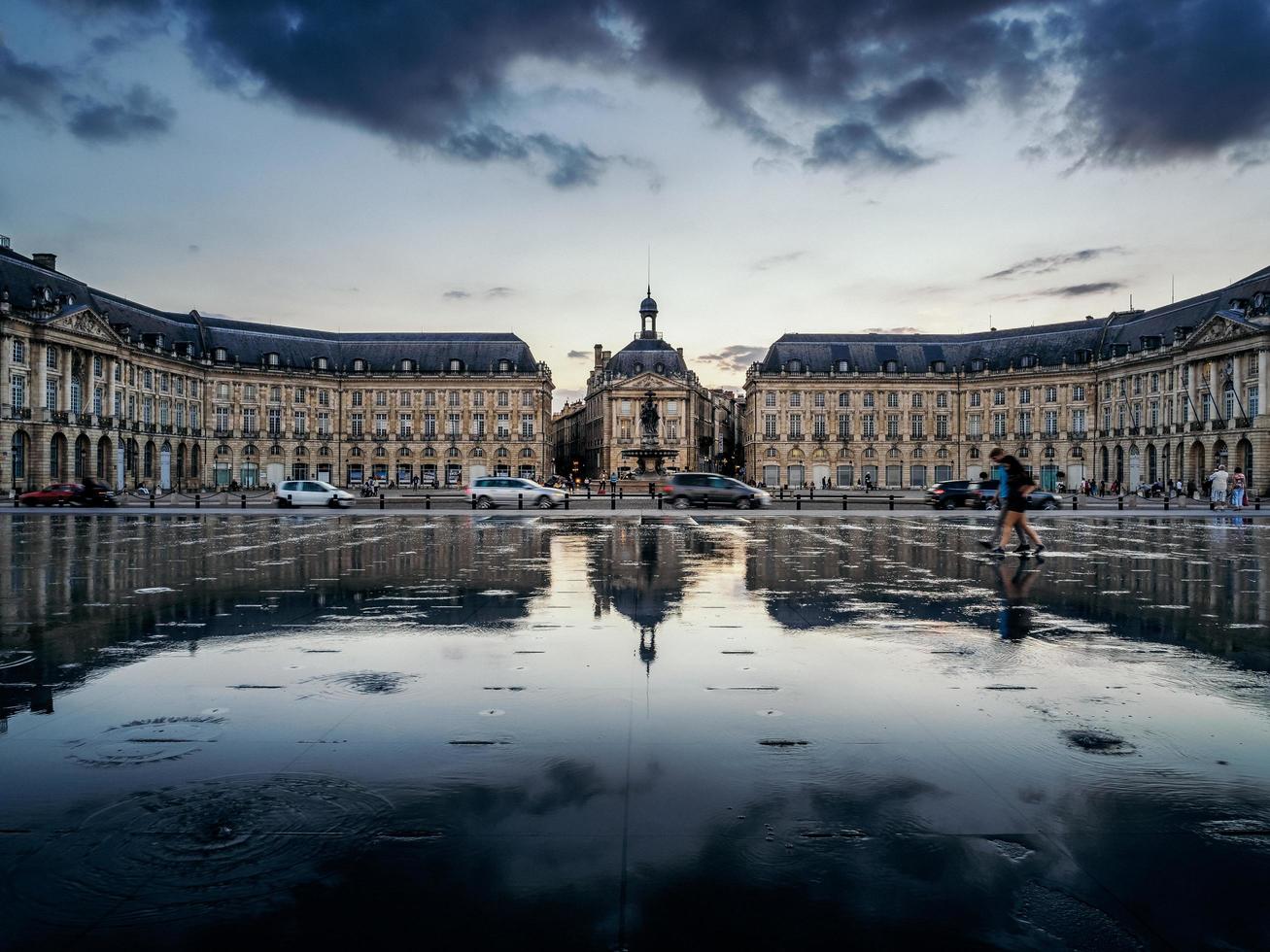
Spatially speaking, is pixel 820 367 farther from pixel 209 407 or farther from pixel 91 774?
pixel 91 774

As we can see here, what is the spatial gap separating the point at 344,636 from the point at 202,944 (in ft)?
18.6

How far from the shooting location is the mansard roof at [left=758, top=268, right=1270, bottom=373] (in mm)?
84562

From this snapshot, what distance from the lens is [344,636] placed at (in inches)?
336

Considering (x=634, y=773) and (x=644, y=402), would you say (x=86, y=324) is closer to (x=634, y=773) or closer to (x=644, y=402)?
(x=644, y=402)

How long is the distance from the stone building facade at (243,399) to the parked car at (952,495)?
205 ft

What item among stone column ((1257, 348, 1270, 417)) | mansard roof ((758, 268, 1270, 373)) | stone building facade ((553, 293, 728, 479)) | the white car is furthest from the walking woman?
stone building facade ((553, 293, 728, 479))

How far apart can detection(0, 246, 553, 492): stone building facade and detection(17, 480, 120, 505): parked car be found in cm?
2099

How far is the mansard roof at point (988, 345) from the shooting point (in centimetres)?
8456

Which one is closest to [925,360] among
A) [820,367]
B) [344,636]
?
[820,367]

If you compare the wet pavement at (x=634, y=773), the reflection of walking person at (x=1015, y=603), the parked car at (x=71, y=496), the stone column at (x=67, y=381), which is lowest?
the wet pavement at (x=634, y=773)

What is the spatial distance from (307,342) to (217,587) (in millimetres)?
96603

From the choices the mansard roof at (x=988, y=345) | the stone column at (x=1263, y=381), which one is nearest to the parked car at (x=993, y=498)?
the stone column at (x=1263, y=381)

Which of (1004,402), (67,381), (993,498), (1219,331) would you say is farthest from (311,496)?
(1004,402)

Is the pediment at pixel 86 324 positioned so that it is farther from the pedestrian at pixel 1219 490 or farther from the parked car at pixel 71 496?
the pedestrian at pixel 1219 490
